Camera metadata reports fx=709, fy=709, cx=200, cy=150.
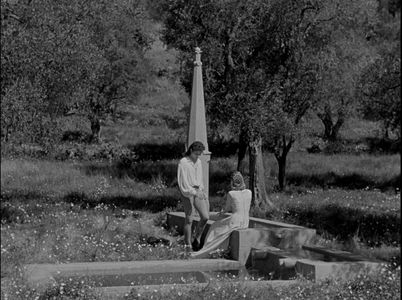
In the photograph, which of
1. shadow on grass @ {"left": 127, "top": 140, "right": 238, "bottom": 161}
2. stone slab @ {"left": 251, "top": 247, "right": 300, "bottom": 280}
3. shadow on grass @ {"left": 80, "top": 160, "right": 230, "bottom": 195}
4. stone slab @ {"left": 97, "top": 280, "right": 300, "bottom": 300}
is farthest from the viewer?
shadow on grass @ {"left": 127, "top": 140, "right": 238, "bottom": 161}

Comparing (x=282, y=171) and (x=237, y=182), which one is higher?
(x=237, y=182)

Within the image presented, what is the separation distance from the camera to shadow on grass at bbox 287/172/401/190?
23.2m

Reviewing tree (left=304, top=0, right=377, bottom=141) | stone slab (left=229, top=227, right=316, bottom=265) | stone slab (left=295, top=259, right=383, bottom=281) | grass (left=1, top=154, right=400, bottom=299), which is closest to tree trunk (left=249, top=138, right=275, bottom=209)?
grass (left=1, top=154, right=400, bottom=299)

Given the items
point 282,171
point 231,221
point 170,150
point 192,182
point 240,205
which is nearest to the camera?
point 240,205

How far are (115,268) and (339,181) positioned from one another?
15.4m

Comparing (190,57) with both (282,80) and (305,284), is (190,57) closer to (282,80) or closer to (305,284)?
(282,80)

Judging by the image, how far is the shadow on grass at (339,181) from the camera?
2319cm

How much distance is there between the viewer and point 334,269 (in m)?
9.23

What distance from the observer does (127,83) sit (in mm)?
35562

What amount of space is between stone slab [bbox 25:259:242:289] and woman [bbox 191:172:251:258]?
51cm

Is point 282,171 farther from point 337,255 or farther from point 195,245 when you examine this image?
point 337,255

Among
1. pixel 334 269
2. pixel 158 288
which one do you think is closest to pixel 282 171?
pixel 334 269

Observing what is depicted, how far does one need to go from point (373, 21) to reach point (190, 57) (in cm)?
705

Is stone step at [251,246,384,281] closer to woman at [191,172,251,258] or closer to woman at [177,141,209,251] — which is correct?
woman at [191,172,251,258]
